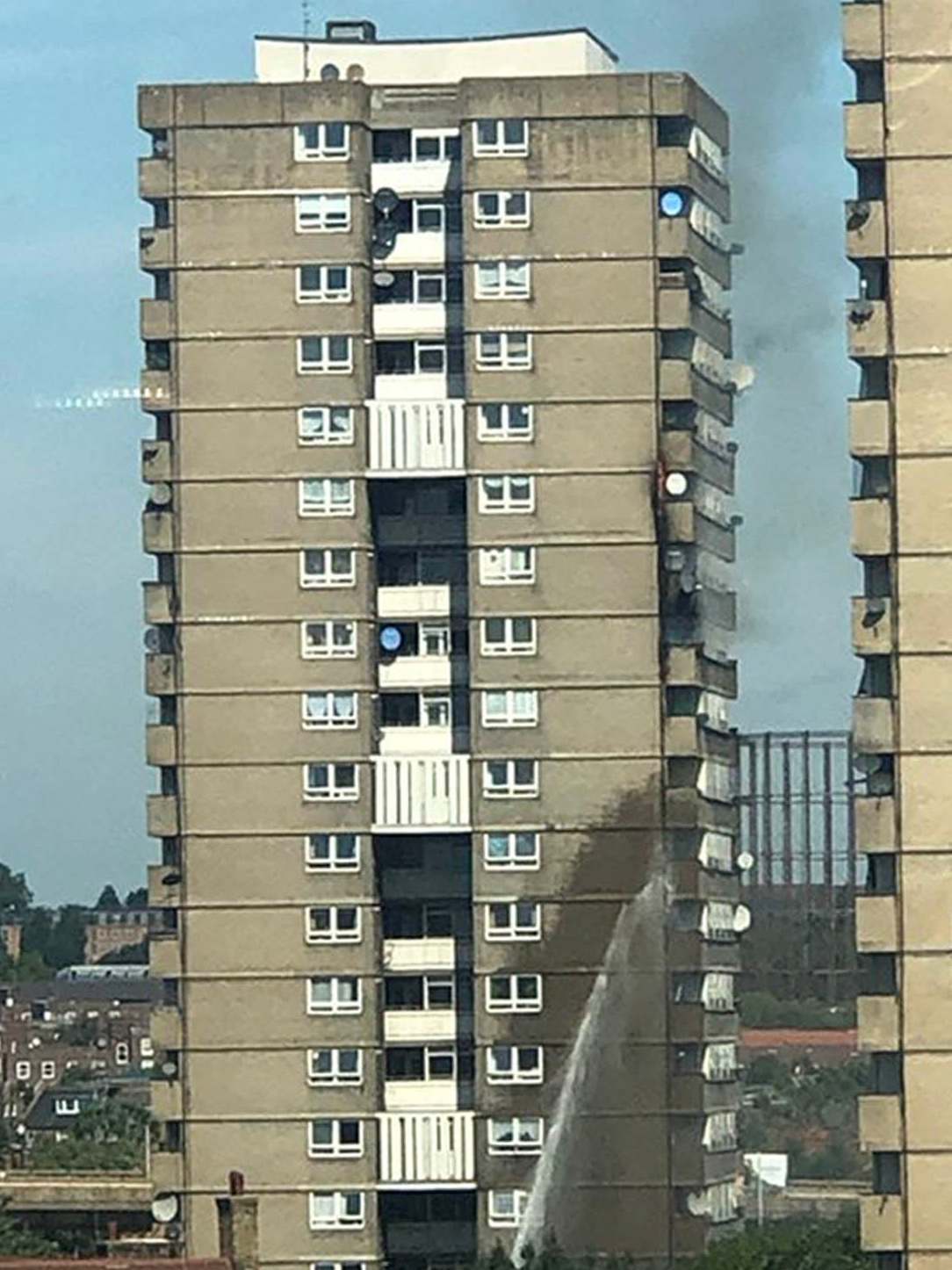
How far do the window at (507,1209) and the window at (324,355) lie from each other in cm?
1459

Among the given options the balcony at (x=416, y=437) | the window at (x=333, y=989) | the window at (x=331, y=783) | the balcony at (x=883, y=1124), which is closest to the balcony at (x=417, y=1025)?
the window at (x=333, y=989)

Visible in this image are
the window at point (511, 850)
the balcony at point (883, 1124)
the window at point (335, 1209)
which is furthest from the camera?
the window at point (511, 850)

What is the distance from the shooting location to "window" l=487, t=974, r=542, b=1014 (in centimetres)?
7825

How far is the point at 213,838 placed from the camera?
79.3 metres

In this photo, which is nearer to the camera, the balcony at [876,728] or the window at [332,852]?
the balcony at [876,728]

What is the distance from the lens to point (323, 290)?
79.8 metres

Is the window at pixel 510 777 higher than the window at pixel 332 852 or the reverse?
higher

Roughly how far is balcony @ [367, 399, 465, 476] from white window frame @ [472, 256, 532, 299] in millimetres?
2034

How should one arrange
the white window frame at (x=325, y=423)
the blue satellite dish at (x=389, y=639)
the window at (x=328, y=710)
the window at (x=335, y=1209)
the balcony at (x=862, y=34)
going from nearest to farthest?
1. the balcony at (x=862, y=34)
2. the window at (x=335, y=1209)
3. the window at (x=328, y=710)
4. the white window frame at (x=325, y=423)
5. the blue satellite dish at (x=389, y=639)

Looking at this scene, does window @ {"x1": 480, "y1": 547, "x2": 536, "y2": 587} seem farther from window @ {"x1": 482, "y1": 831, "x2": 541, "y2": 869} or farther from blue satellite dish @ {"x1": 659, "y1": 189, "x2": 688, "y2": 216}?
blue satellite dish @ {"x1": 659, "y1": 189, "x2": 688, "y2": 216}

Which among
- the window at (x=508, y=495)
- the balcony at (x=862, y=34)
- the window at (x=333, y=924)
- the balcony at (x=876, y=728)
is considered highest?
the balcony at (x=862, y=34)

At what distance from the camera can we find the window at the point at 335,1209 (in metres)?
78.1

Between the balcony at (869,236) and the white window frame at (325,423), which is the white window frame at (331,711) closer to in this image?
the white window frame at (325,423)

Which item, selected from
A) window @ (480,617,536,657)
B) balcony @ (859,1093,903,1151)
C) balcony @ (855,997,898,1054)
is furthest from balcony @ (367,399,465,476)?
balcony @ (859,1093,903,1151)
